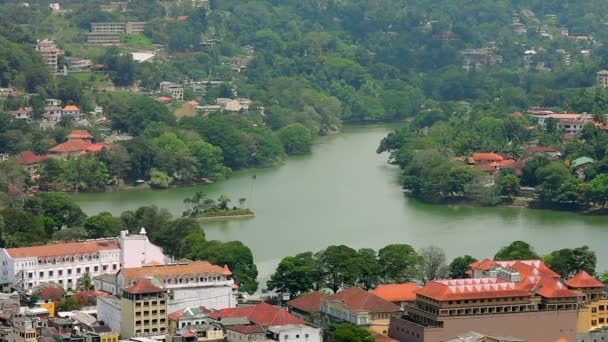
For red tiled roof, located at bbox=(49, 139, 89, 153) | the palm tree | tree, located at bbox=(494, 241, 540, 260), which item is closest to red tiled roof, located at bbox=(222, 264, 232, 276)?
the palm tree

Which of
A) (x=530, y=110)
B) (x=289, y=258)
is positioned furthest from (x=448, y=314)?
(x=530, y=110)

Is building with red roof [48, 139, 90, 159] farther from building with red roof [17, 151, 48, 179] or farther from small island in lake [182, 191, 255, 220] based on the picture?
small island in lake [182, 191, 255, 220]

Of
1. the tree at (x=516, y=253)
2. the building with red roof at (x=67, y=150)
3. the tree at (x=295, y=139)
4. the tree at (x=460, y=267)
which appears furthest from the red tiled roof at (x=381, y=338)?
the tree at (x=295, y=139)

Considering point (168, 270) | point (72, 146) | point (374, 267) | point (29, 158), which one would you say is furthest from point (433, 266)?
point (72, 146)

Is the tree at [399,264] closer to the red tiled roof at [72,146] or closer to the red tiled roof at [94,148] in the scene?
the red tiled roof at [94,148]

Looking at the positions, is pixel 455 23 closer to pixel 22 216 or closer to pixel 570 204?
pixel 570 204

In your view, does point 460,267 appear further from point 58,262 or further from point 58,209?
point 58,209
